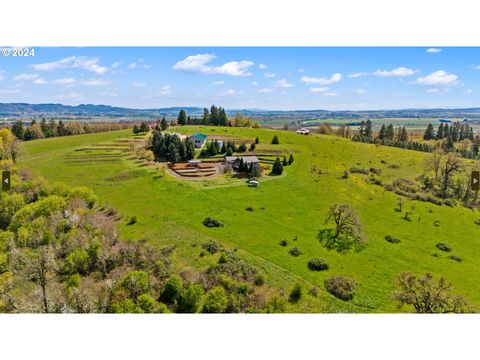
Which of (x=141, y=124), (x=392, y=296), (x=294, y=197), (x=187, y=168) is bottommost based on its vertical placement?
(x=392, y=296)

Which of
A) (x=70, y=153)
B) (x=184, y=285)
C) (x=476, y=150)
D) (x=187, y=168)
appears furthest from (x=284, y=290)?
(x=476, y=150)

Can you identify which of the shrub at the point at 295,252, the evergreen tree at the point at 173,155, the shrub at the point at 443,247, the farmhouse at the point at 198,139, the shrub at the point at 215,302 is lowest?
the shrub at the point at 215,302

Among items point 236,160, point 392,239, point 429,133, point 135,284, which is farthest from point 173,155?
point 429,133

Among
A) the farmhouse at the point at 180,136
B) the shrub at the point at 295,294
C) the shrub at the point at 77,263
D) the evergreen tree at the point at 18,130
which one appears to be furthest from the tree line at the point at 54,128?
Result: the shrub at the point at 295,294

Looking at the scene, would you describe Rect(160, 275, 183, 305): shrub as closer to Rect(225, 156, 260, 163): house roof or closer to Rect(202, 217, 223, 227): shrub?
Rect(202, 217, 223, 227): shrub

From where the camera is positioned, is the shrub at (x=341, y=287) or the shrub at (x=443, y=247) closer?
the shrub at (x=341, y=287)

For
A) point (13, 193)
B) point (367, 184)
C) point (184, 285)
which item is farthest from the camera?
point (367, 184)

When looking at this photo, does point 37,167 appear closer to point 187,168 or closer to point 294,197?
point 187,168

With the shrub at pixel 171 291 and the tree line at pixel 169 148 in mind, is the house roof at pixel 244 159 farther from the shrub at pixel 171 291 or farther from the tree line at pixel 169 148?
the shrub at pixel 171 291

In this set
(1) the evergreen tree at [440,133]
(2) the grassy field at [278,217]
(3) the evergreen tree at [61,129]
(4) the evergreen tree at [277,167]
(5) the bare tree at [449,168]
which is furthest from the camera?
(1) the evergreen tree at [440,133]
